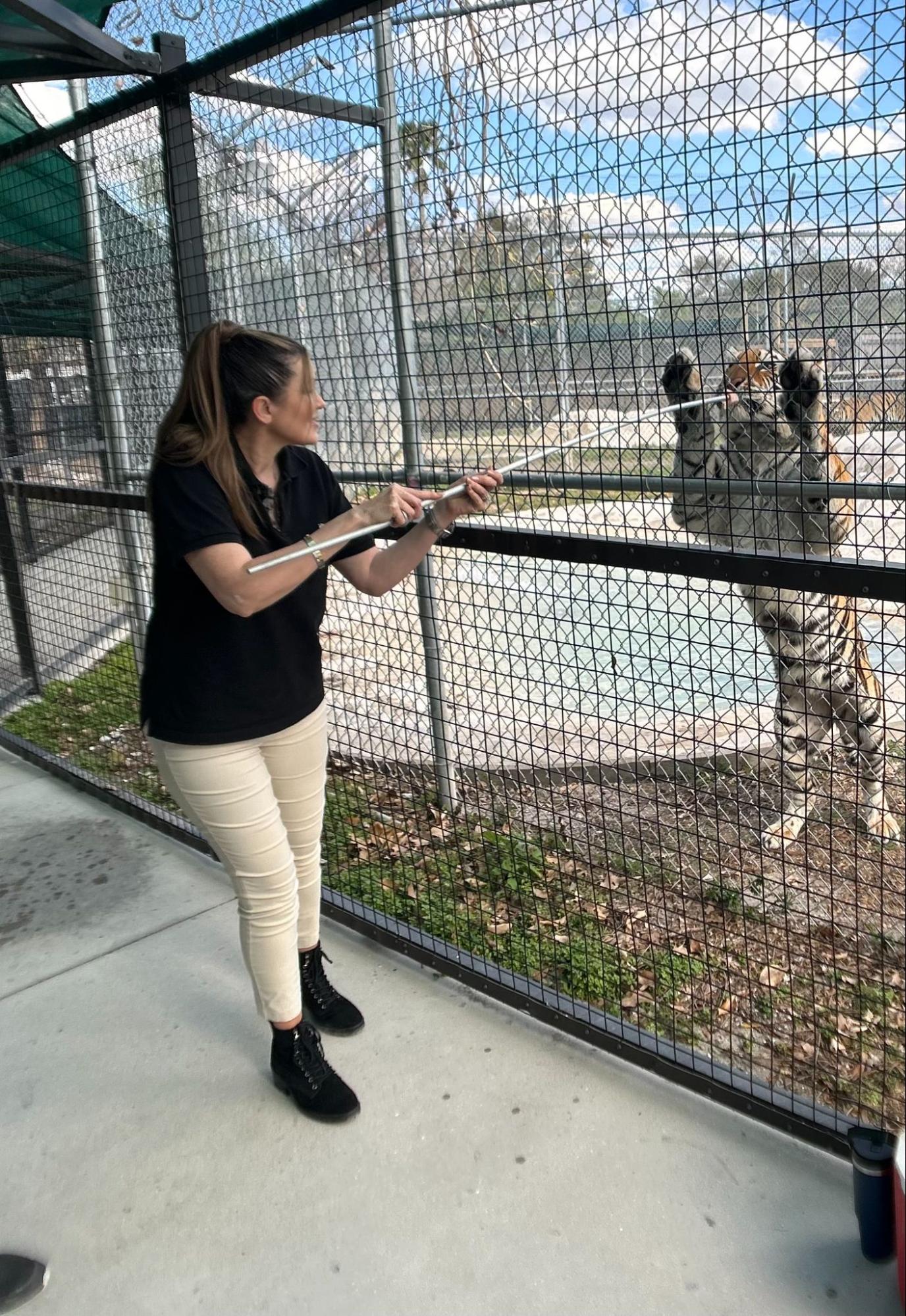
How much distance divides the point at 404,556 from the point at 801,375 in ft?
3.27

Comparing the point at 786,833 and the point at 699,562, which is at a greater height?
the point at 699,562

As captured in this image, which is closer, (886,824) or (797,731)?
(886,824)

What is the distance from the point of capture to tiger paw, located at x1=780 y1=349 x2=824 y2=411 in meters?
2.21

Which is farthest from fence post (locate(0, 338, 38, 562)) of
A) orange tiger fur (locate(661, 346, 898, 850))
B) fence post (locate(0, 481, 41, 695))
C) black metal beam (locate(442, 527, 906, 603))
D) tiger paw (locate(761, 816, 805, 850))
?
tiger paw (locate(761, 816, 805, 850))

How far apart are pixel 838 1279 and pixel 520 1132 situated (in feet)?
2.43

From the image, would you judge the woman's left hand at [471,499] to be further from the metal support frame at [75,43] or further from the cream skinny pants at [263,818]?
the metal support frame at [75,43]

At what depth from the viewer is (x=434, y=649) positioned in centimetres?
382

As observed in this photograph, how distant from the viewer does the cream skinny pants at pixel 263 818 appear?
92.7 inches

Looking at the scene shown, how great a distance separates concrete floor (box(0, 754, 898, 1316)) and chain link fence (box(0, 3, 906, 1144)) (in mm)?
175

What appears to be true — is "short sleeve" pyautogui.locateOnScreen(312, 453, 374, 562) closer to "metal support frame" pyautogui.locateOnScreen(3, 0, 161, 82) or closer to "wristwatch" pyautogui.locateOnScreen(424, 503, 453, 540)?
"wristwatch" pyautogui.locateOnScreen(424, 503, 453, 540)

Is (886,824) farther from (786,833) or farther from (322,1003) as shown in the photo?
(322,1003)

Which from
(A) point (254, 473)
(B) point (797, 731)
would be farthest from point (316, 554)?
(B) point (797, 731)

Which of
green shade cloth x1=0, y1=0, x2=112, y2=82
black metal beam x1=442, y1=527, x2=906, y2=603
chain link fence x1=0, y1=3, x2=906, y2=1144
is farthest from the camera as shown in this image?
green shade cloth x1=0, y1=0, x2=112, y2=82

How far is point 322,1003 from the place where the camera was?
2.81 m
